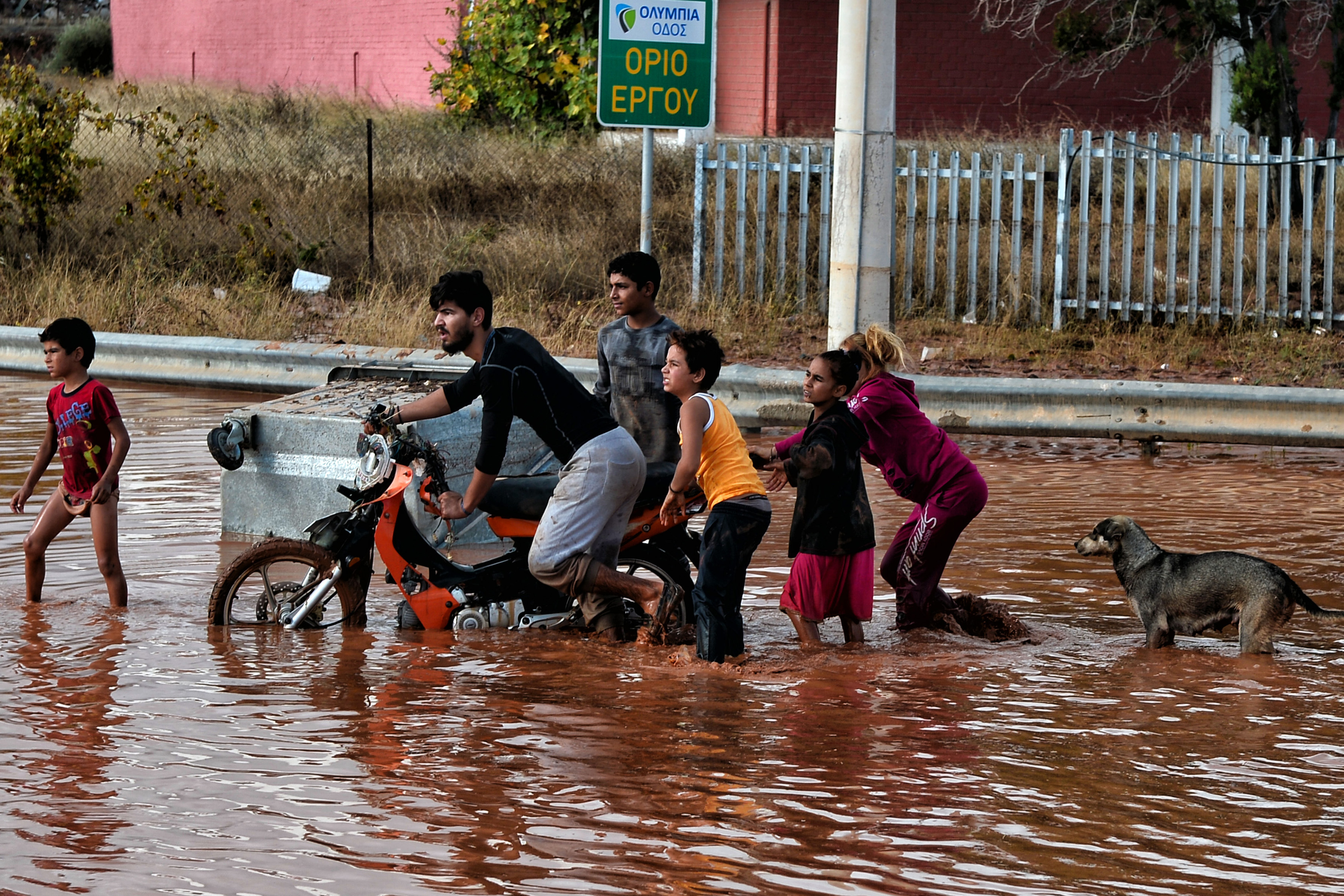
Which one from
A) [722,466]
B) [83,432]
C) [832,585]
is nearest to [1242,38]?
[832,585]

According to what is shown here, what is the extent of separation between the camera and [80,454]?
293 inches

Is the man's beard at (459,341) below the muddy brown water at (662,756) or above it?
above

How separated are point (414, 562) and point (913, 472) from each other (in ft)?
7.20

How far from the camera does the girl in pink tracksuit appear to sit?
7.07 meters

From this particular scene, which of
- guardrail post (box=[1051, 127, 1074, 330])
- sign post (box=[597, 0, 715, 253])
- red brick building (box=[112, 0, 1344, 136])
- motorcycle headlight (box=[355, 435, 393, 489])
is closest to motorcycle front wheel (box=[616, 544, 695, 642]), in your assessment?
motorcycle headlight (box=[355, 435, 393, 489])

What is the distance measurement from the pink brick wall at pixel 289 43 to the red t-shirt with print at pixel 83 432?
2345 cm

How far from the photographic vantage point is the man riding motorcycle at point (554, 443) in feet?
22.1

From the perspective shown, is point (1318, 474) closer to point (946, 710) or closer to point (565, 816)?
point (946, 710)

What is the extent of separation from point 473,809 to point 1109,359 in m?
10.3

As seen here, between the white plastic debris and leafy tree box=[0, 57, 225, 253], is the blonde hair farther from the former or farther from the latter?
leafy tree box=[0, 57, 225, 253]

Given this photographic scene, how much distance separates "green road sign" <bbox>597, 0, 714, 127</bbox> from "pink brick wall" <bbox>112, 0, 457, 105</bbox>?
1842cm

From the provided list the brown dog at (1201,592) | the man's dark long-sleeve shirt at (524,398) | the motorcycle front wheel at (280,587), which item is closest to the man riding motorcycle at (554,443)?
the man's dark long-sleeve shirt at (524,398)

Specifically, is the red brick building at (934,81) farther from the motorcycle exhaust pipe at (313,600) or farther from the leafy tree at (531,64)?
the motorcycle exhaust pipe at (313,600)

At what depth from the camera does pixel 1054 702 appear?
19.9 feet
